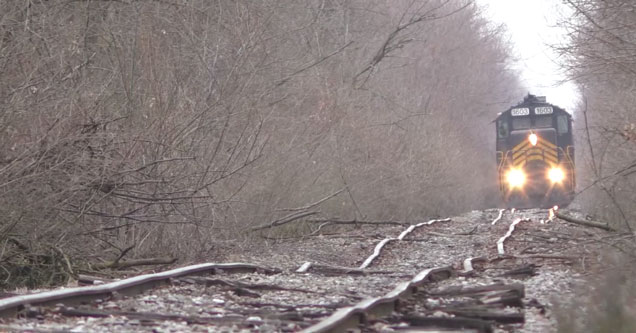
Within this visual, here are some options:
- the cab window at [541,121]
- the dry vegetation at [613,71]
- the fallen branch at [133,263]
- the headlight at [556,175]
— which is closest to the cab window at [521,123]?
the cab window at [541,121]

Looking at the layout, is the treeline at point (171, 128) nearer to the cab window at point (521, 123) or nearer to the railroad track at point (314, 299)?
the railroad track at point (314, 299)

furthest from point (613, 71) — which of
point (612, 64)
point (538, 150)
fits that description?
point (538, 150)

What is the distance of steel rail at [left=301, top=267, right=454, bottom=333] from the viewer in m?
5.36

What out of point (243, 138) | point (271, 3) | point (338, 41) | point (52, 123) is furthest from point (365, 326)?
point (338, 41)

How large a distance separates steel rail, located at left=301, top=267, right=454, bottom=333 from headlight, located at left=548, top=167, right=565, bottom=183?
19786 millimetres

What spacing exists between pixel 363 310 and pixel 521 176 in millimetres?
23157

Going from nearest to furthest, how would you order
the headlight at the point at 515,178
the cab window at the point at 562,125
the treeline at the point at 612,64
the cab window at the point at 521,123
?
the treeline at the point at 612,64 < the cab window at the point at 562,125 < the cab window at the point at 521,123 < the headlight at the point at 515,178

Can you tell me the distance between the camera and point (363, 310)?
604cm

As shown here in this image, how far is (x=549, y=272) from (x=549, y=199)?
63.0ft

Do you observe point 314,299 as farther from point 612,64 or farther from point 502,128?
point 502,128

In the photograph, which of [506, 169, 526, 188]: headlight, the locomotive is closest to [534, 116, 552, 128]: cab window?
A: the locomotive

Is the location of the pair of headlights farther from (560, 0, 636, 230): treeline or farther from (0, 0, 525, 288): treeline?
(560, 0, 636, 230): treeline

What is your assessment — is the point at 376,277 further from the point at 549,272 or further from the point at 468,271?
the point at 549,272

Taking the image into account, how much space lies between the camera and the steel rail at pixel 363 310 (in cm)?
536
